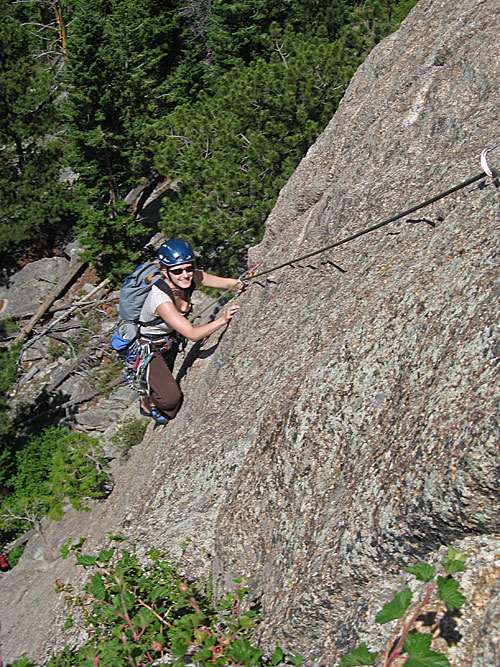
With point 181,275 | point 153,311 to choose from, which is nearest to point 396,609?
point 181,275

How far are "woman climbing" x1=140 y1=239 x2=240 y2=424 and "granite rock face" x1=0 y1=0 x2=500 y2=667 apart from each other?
28 cm

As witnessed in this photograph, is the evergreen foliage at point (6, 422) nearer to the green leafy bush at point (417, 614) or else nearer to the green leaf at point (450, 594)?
the green leafy bush at point (417, 614)

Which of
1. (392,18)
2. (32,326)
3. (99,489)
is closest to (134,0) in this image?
(32,326)

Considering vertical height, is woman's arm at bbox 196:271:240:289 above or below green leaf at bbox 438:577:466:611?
below

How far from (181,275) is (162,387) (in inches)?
63.1

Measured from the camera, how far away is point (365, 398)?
160 inches

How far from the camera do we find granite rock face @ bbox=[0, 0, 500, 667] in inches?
128

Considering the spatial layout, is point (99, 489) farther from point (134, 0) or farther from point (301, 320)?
point (134, 0)

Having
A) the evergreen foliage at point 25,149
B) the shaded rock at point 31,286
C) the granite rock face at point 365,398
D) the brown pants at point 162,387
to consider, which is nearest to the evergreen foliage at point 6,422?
the shaded rock at point 31,286

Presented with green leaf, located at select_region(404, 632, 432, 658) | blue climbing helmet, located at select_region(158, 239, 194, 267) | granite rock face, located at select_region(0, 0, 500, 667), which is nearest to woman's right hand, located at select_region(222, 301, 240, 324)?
granite rock face, located at select_region(0, 0, 500, 667)

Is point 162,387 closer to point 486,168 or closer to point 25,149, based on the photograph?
point 486,168

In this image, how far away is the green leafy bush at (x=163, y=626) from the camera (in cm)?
354

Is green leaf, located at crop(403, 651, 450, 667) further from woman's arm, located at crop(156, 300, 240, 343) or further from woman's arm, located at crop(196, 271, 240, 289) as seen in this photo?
woman's arm, located at crop(196, 271, 240, 289)

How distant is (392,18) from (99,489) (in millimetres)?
12526
